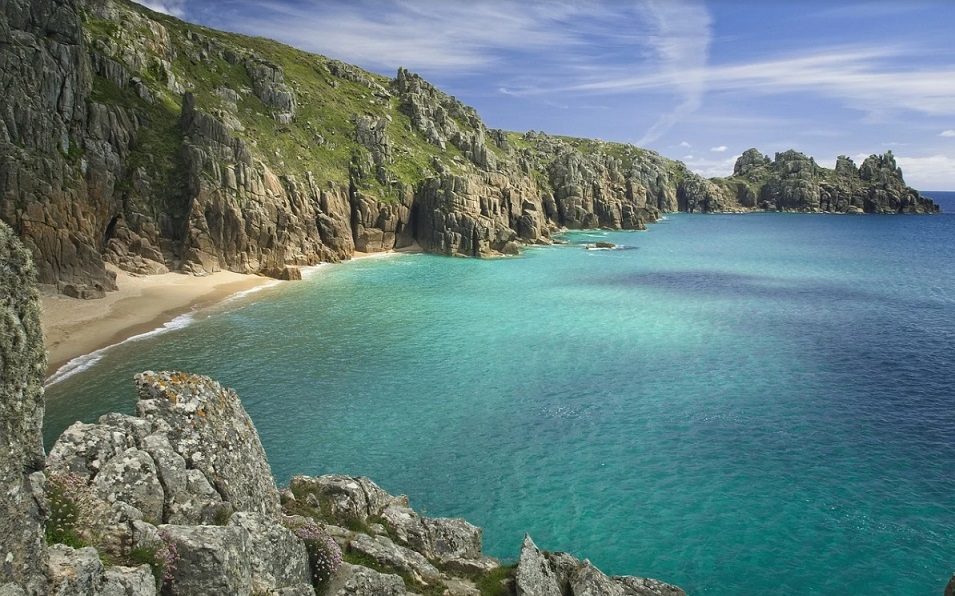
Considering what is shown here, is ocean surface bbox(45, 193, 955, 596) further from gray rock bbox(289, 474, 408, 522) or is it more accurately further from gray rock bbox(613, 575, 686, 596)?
gray rock bbox(289, 474, 408, 522)

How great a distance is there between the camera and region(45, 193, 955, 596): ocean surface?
79.7 ft

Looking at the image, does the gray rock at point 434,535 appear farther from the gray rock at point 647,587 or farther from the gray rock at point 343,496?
the gray rock at point 647,587

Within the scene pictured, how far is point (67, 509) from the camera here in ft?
33.2

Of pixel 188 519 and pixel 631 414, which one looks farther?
pixel 631 414

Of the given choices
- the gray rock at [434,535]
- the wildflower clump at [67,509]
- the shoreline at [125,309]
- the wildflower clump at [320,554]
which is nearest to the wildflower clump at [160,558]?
the wildflower clump at [67,509]

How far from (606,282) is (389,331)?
4294cm

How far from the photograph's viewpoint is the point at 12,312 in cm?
841

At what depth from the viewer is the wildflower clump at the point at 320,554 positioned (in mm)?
13812

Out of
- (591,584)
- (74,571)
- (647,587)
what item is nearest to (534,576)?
(591,584)

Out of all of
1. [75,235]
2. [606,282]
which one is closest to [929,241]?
[606,282]

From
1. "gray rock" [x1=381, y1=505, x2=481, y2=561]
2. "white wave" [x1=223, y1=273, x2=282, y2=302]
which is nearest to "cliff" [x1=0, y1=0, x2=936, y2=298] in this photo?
"white wave" [x1=223, y1=273, x2=282, y2=302]

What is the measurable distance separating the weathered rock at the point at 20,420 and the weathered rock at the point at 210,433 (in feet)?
18.5

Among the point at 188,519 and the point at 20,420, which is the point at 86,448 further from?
the point at 20,420

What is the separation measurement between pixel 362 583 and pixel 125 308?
58.3 m
